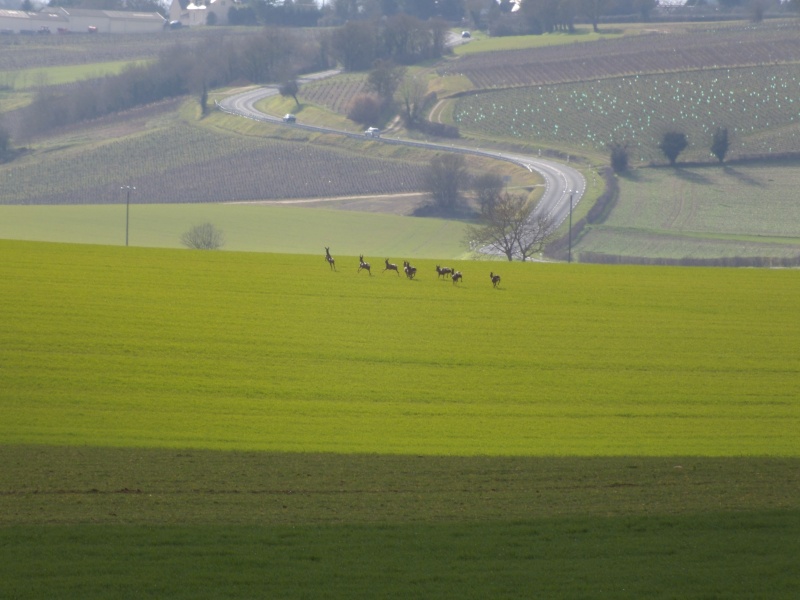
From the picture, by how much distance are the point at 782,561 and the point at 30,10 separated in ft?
619

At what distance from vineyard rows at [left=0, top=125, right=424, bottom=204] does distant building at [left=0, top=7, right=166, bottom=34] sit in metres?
77.7

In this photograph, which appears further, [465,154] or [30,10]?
[30,10]

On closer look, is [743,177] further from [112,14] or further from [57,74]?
[112,14]

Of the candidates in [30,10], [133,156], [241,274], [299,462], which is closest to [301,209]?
[133,156]

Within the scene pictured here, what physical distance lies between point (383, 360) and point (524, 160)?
2863 inches

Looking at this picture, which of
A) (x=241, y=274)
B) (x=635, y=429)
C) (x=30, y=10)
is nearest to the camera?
(x=635, y=429)

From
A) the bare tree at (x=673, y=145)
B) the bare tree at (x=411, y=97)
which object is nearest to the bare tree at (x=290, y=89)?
the bare tree at (x=411, y=97)

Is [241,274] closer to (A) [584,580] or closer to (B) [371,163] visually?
(A) [584,580]

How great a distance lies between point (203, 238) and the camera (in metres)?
65.3

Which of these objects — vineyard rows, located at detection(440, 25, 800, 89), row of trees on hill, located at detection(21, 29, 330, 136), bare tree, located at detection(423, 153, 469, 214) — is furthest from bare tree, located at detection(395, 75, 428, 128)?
bare tree, located at detection(423, 153, 469, 214)

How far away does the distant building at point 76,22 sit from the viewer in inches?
6609

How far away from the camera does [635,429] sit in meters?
19.2

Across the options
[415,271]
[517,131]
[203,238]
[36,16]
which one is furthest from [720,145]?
[36,16]

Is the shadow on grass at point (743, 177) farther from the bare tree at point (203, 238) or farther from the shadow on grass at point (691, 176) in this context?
the bare tree at point (203, 238)
